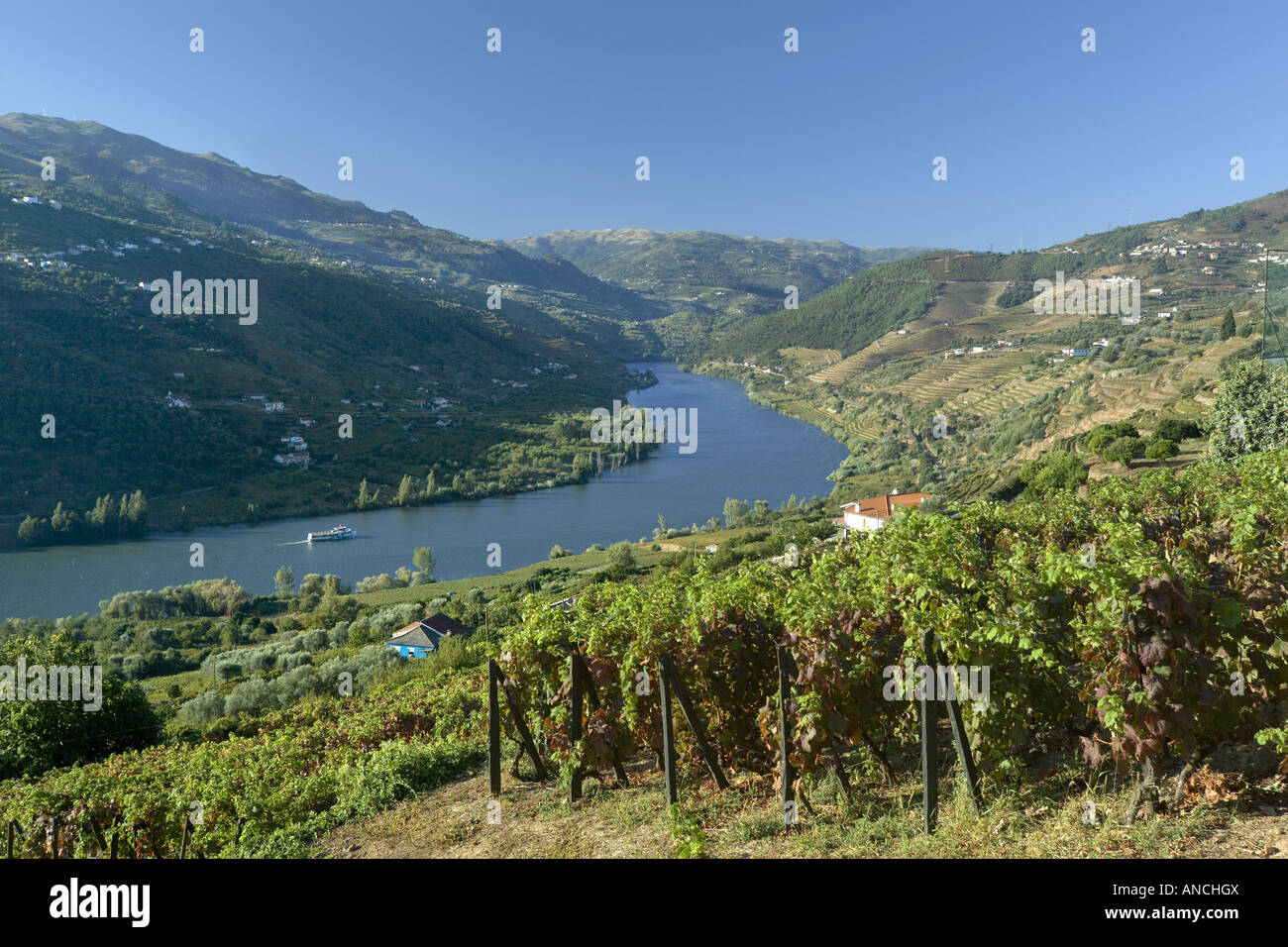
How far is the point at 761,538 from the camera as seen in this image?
3625cm

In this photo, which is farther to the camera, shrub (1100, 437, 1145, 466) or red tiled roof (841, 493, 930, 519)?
red tiled roof (841, 493, 930, 519)

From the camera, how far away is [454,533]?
54219mm

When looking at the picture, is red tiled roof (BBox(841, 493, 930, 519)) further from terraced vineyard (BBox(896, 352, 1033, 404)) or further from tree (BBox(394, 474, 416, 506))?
terraced vineyard (BBox(896, 352, 1033, 404))

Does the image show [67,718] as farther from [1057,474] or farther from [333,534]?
[333,534]

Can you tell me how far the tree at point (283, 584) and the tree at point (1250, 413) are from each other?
42.0m

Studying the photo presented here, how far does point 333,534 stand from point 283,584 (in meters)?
11.6

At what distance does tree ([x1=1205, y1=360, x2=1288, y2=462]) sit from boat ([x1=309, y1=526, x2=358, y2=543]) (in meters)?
50.2

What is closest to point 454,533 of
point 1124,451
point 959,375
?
point 1124,451

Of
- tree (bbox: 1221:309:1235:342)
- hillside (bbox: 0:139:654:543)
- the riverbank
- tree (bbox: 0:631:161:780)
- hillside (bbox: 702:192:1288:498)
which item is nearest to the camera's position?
tree (bbox: 0:631:161:780)

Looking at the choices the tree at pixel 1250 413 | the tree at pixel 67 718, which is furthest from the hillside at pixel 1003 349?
the tree at pixel 67 718

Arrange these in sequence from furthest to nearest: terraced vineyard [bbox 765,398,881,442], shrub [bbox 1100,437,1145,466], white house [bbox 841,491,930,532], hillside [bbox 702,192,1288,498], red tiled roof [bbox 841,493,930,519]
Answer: terraced vineyard [bbox 765,398,881,442]
hillside [bbox 702,192,1288,498]
red tiled roof [bbox 841,493,930,519]
white house [bbox 841,491,930,532]
shrub [bbox 1100,437,1145,466]

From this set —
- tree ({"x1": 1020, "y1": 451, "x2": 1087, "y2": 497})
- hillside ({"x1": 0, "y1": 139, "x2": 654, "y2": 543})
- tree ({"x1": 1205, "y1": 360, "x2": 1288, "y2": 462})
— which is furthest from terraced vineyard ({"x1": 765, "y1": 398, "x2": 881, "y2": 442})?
tree ({"x1": 1205, "y1": 360, "x2": 1288, "y2": 462})

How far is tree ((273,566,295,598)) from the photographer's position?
41016mm
